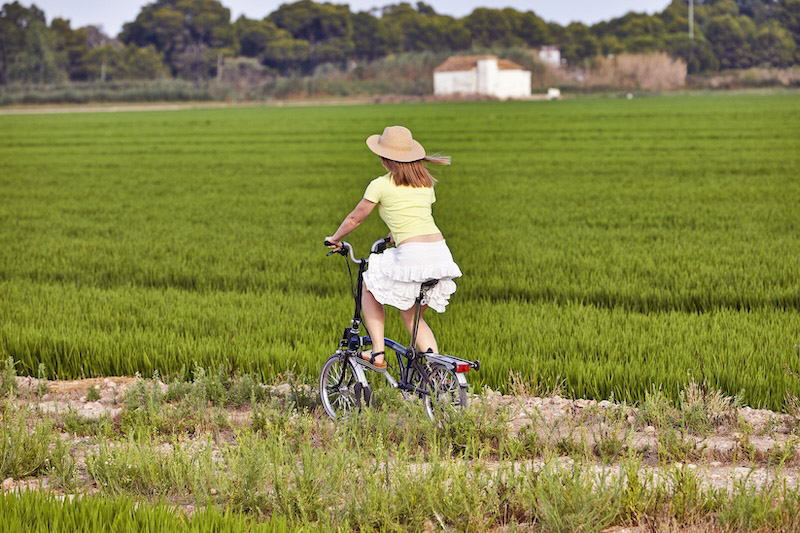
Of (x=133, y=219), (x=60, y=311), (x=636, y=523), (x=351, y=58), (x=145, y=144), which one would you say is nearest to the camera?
(x=636, y=523)

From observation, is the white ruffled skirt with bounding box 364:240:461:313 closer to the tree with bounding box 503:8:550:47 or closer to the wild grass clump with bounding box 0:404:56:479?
the wild grass clump with bounding box 0:404:56:479

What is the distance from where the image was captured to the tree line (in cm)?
13138

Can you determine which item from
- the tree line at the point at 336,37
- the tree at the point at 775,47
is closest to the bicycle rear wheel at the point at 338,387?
the tree line at the point at 336,37

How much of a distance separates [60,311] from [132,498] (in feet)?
19.8

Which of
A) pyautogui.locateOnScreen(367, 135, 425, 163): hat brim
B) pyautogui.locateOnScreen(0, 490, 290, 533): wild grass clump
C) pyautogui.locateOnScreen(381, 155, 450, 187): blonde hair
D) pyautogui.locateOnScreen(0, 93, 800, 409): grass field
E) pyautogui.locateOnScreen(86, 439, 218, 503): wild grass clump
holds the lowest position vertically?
pyautogui.locateOnScreen(0, 93, 800, 409): grass field

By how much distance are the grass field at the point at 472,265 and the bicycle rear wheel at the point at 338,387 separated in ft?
4.07

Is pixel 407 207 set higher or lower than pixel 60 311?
higher

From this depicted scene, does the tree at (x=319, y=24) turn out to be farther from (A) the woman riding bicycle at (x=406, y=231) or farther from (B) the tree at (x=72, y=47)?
(A) the woman riding bicycle at (x=406, y=231)

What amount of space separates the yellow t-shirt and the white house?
107 meters

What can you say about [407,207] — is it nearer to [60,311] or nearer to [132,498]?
[132,498]

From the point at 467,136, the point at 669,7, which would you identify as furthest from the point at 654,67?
the point at 467,136

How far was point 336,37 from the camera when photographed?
529ft

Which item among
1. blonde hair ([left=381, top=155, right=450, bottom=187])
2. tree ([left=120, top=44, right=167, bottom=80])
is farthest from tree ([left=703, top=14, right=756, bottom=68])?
blonde hair ([left=381, top=155, right=450, bottom=187])

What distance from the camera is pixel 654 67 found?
371 feet
